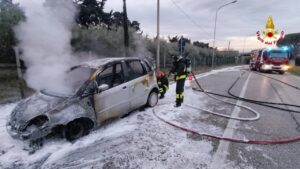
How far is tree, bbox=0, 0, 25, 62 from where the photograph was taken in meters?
8.63

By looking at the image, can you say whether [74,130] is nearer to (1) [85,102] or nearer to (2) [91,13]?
(1) [85,102]

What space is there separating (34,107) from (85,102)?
2.94 feet

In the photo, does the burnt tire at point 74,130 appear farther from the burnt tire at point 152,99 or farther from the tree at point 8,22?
the tree at point 8,22

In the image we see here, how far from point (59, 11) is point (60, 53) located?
138 cm

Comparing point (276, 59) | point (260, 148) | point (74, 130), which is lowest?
point (260, 148)

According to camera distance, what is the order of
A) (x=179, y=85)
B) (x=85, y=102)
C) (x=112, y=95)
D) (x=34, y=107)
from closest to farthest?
(x=34, y=107) → (x=85, y=102) → (x=112, y=95) → (x=179, y=85)

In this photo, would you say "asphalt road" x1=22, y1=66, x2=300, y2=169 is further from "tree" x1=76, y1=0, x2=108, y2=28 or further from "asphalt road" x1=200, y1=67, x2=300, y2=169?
"tree" x1=76, y1=0, x2=108, y2=28

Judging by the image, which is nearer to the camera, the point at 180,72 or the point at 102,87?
the point at 102,87

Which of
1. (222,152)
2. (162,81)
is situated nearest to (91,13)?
(162,81)

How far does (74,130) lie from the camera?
3.85 meters

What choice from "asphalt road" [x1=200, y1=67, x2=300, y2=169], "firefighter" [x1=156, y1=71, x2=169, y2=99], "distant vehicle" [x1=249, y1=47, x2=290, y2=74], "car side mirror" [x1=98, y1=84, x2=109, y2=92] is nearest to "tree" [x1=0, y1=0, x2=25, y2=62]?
"firefighter" [x1=156, y1=71, x2=169, y2=99]

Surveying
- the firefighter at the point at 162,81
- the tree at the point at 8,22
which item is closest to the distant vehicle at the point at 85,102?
the firefighter at the point at 162,81

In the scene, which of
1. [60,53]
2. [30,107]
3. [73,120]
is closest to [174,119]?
[73,120]

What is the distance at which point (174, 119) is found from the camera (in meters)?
5.14
